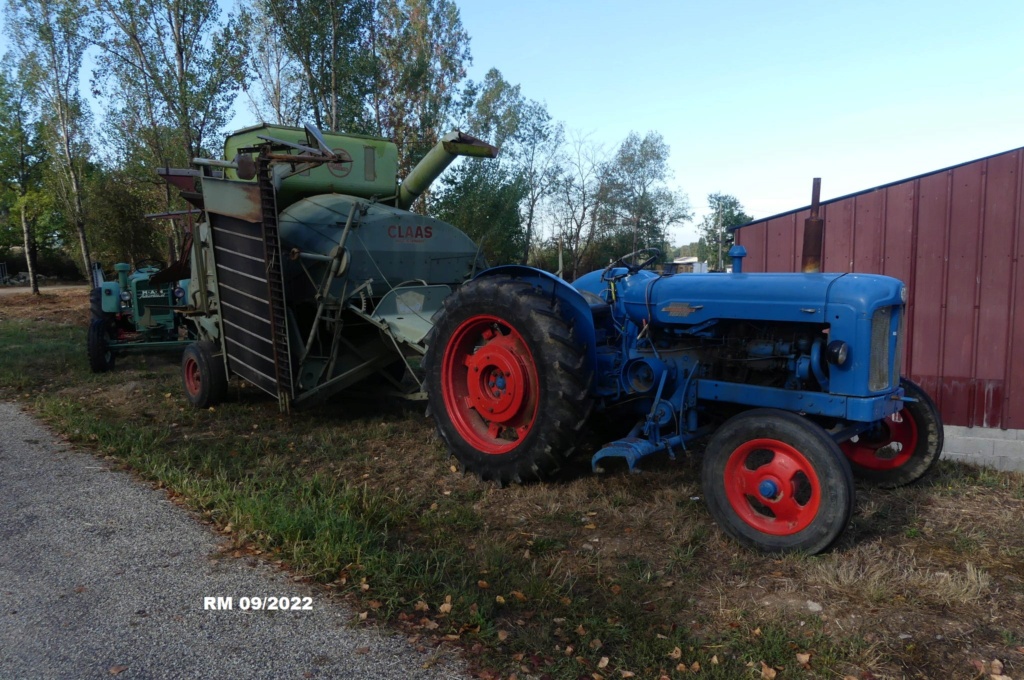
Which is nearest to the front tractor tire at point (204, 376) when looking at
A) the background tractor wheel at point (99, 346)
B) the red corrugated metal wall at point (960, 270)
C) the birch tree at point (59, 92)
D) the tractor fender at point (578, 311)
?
the background tractor wheel at point (99, 346)

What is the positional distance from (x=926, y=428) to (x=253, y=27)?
64.9 ft

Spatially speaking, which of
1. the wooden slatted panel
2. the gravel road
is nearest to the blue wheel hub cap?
the gravel road

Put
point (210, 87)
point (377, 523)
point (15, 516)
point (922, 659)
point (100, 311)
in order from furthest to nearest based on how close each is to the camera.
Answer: point (210, 87)
point (100, 311)
point (15, 516)
point (377, 523)
point (922, 659)

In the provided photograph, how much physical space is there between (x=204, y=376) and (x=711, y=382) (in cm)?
506

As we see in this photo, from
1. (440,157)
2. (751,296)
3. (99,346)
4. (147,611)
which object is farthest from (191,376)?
(751,296)

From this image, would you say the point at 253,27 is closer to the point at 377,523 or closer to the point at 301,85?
the point at 301,85

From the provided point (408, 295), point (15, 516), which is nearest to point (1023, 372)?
point (408, 295)

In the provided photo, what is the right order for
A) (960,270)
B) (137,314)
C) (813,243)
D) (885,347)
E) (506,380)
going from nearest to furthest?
(885,347)
(813,243)
(506,380)
(960,270)
(137,314)

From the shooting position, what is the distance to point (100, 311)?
9836 mm

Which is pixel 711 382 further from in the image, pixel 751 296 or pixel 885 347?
pixel 885 347

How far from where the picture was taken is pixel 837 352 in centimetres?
359

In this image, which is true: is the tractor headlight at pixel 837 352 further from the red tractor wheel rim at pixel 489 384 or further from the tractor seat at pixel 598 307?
the red tractor wheel rim at pixel 489 384

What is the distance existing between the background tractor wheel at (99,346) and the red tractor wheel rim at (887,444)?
894 centimetres

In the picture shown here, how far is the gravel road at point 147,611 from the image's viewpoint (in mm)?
2725
